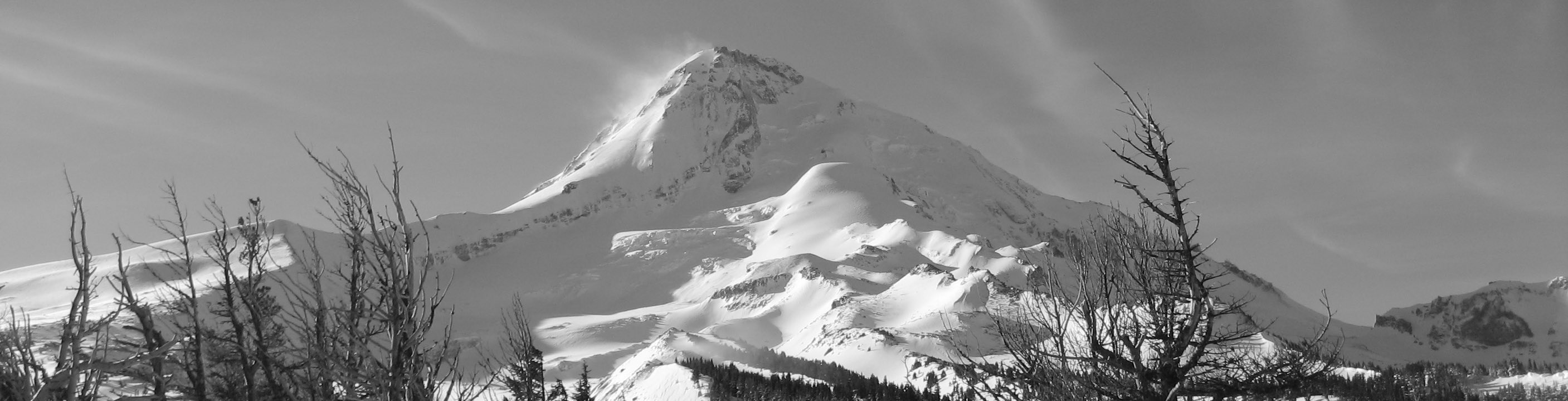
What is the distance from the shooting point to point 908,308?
106 meters

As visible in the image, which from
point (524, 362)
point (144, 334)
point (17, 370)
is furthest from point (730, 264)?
point (17, 370)

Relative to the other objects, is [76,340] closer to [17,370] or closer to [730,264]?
[17,370]

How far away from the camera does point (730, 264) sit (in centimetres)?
13738

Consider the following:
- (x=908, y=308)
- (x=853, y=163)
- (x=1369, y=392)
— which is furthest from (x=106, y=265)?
(x=1369, y=392)

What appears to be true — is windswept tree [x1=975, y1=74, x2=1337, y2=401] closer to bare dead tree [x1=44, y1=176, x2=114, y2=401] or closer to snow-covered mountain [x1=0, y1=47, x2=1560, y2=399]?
bare dead tree [x1=44, y1=176, x2=114, y2=401]

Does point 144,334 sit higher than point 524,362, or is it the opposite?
point 144,334

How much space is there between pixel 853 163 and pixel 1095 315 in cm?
17812

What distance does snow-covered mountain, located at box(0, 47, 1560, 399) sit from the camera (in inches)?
3600

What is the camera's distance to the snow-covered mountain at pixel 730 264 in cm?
9144

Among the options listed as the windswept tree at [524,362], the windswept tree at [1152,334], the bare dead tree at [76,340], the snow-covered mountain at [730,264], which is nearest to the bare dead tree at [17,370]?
the bare dead tree at [76,340]

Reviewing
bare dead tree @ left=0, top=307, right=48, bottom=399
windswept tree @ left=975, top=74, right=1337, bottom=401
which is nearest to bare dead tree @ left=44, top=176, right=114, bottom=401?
bare dead tree @ left=0, top=307, right=48, bottom=399

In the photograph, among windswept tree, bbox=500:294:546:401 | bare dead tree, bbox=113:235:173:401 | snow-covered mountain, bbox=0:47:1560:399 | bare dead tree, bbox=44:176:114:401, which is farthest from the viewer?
snow-covered mountain, bbox=0:47:1560:399

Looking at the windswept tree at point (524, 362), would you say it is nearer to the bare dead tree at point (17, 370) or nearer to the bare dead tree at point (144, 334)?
the bare dead tree at point (144, 334)

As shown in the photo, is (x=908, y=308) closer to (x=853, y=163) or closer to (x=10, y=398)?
(x=853, y=163)
